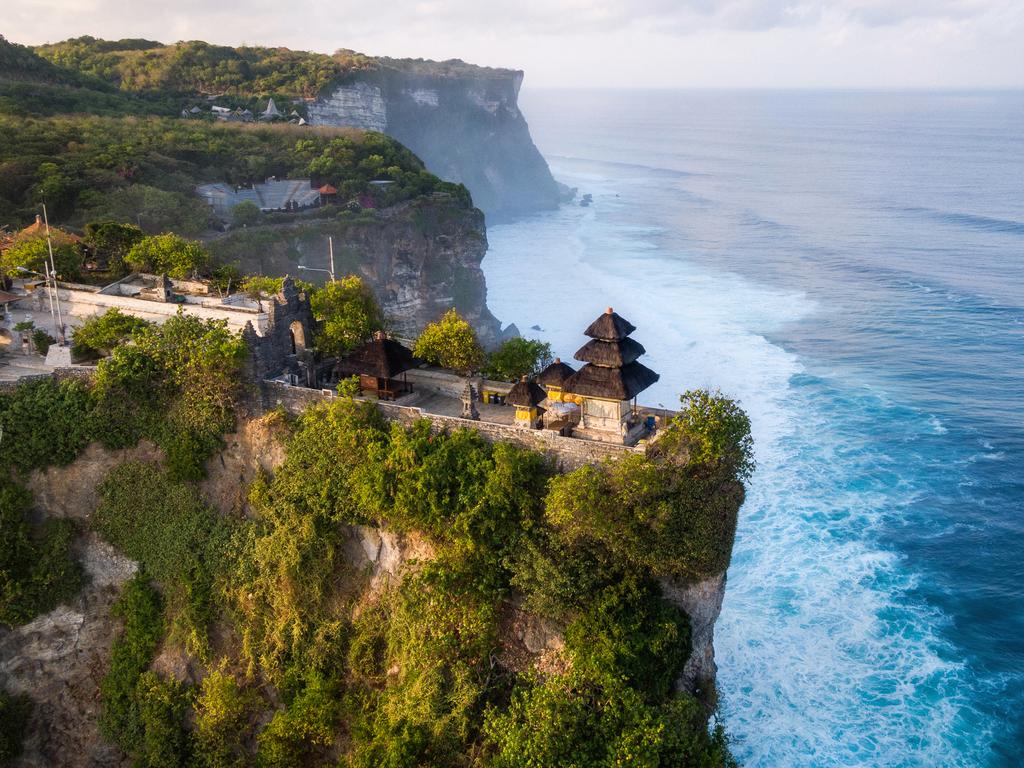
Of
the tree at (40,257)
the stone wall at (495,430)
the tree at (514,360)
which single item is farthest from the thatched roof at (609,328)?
the tree at (40,257)

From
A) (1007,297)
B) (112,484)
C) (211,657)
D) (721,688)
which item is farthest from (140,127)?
(1007,297)

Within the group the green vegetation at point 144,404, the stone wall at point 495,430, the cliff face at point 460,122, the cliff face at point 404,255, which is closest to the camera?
the stone wall at point 495,430

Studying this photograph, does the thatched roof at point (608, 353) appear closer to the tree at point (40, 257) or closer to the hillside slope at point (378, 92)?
the tree at point (40, 257)

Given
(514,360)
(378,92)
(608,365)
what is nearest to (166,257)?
(514,360)

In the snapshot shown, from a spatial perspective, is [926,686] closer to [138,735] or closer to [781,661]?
[781,661]

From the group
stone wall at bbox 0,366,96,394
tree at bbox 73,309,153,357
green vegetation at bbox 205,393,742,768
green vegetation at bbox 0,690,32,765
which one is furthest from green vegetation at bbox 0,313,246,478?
green vegetation at bbox 0,690,32,765

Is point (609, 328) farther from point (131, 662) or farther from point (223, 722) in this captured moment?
point (131, 662)
